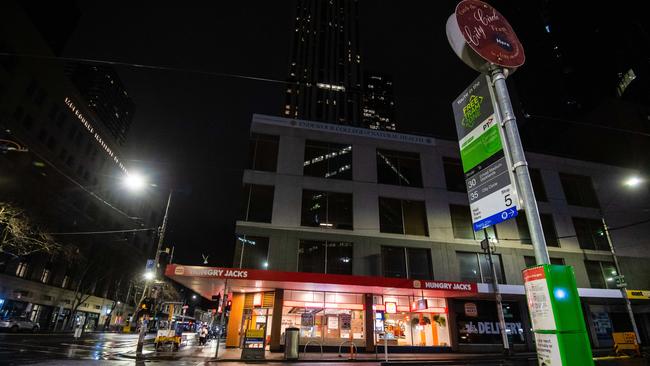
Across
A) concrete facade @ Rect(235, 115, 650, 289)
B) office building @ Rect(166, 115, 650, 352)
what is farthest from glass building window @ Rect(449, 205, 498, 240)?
concrete facade @ Rect(235, 115, 650, 289)

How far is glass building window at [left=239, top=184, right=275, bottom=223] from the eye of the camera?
77.2ft

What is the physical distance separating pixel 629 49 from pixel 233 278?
156 ft

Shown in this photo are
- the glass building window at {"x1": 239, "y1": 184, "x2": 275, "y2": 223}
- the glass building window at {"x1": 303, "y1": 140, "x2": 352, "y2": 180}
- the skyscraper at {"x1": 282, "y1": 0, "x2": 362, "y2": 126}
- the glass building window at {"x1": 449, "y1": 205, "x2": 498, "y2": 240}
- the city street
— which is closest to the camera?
the city street

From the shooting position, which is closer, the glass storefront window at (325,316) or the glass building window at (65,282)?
the glass storefront window at (325,316)

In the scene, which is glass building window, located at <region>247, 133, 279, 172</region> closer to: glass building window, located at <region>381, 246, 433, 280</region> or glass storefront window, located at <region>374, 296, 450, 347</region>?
glass building window, located at <region>381, 246, 433, 280</region>

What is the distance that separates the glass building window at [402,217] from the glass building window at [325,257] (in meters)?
3.44

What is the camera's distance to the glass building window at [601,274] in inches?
1061

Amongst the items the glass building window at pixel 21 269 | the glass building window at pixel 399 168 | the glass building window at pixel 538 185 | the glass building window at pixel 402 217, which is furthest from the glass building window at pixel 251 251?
the glass building window at pixel 21 269

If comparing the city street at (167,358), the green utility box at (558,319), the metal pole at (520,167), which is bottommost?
the city street at (167,358)

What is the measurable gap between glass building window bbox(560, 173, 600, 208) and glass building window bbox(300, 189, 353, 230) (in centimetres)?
2010

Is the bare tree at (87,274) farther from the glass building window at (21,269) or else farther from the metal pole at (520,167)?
the metal pole at (520,167)

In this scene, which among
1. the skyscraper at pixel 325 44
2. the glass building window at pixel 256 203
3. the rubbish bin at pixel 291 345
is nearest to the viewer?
the rubbish bin at pixel 291 345

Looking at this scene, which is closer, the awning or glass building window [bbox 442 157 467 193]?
the awning

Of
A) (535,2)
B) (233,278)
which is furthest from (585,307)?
(535,2)
